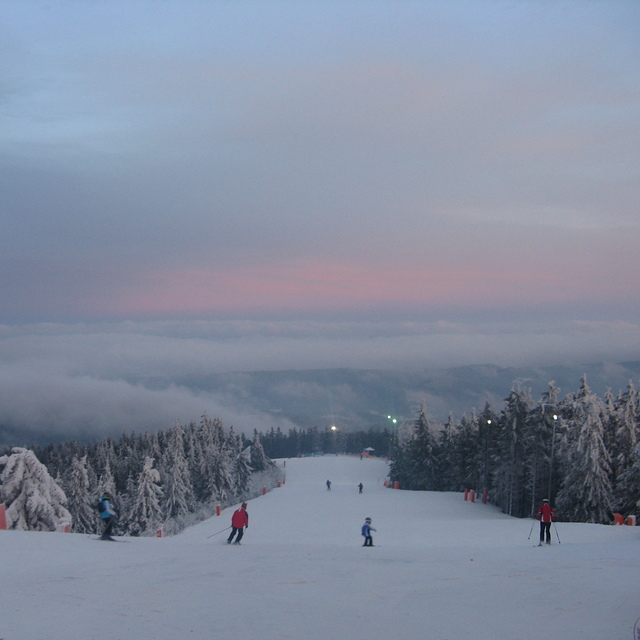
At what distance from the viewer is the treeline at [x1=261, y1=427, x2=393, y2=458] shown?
166750 millimetres

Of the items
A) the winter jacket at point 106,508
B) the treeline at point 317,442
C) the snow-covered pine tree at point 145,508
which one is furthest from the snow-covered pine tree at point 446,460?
the treeline at point 317,442

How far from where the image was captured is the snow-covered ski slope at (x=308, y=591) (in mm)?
9562

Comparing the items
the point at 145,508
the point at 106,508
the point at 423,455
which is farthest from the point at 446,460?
the point at 106,508

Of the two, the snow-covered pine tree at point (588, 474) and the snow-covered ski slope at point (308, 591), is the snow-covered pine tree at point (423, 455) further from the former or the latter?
the snow-covered ski slope at point (308, 591)

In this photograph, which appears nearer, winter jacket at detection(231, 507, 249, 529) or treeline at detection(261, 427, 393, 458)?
winter jacket at detection(231, 507, 249, 529)

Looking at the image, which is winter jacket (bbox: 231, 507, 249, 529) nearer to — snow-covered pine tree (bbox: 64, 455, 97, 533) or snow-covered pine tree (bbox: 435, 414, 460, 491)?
snow-covered pine tree (bbox: 64, 455, 97, 533)

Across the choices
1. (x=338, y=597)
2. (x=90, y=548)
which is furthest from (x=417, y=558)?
(x=90, y=548)

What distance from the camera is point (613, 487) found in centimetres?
4044

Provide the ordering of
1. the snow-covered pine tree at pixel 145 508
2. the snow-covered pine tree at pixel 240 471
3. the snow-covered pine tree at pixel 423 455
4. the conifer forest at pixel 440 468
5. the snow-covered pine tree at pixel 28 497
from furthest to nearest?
the snow-covered pine tree at pixel 240 471 < the snow-covered pine tree at pixel 423 455 < the snow-covered pine tree at pixel 145 508 < the conifer forest at pixel 440 468 < the snow-covered pine tree at pixel 28 497

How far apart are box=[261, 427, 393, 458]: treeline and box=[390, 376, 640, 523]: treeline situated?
107m

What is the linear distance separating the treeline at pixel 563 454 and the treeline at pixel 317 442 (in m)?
107

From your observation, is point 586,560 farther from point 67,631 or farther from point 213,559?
point 67,631

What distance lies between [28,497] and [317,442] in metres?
164

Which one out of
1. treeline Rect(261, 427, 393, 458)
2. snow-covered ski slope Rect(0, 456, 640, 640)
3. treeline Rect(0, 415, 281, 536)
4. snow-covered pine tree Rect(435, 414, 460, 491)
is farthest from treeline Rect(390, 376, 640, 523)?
treeline Rect(261, 427, 393, 458)
